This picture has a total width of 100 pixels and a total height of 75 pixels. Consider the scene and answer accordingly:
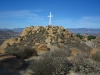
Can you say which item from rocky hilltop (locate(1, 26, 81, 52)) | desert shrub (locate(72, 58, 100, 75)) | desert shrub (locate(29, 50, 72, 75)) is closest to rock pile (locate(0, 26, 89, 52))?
rocky hilltop (locate(1, 26, 81, 52))

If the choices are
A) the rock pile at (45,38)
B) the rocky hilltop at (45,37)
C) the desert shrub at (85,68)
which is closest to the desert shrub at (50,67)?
the desert shrub at (85,68)

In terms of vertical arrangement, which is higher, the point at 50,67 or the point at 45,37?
the point at 50,67

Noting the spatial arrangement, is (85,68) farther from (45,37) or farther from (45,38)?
(45,37)

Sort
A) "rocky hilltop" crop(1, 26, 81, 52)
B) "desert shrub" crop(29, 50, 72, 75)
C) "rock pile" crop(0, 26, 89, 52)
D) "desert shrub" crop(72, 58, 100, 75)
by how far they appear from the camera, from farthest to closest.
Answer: "rocky hilltop" crop(1, 26, 81, 52) → "rock pile" crop(0, 26, 89, 52) → "desert shrub" crop(72, 58, 100, 75) → "desert shrub" crop(29, 50, 72, 75)

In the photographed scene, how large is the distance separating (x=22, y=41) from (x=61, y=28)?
7.80 metres

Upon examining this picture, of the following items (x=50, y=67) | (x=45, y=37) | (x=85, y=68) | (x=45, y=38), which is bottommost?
(x=45, y=38)

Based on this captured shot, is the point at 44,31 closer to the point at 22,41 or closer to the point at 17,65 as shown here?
the point at 22,41

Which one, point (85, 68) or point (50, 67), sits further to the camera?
point (85, 68)

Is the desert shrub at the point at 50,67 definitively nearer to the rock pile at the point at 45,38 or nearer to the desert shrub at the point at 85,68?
the desert shrub at the point at 85,68

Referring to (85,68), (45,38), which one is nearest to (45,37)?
(45,38)

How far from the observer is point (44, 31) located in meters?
32.5

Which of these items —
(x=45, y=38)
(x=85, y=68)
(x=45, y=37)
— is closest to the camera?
(x=85, y=68)

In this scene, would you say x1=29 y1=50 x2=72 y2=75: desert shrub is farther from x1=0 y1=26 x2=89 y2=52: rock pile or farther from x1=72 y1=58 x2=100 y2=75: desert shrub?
x1=0 y1=26 x2=89 y2=52: rock pile

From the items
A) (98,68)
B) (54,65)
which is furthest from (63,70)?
(98,68)
